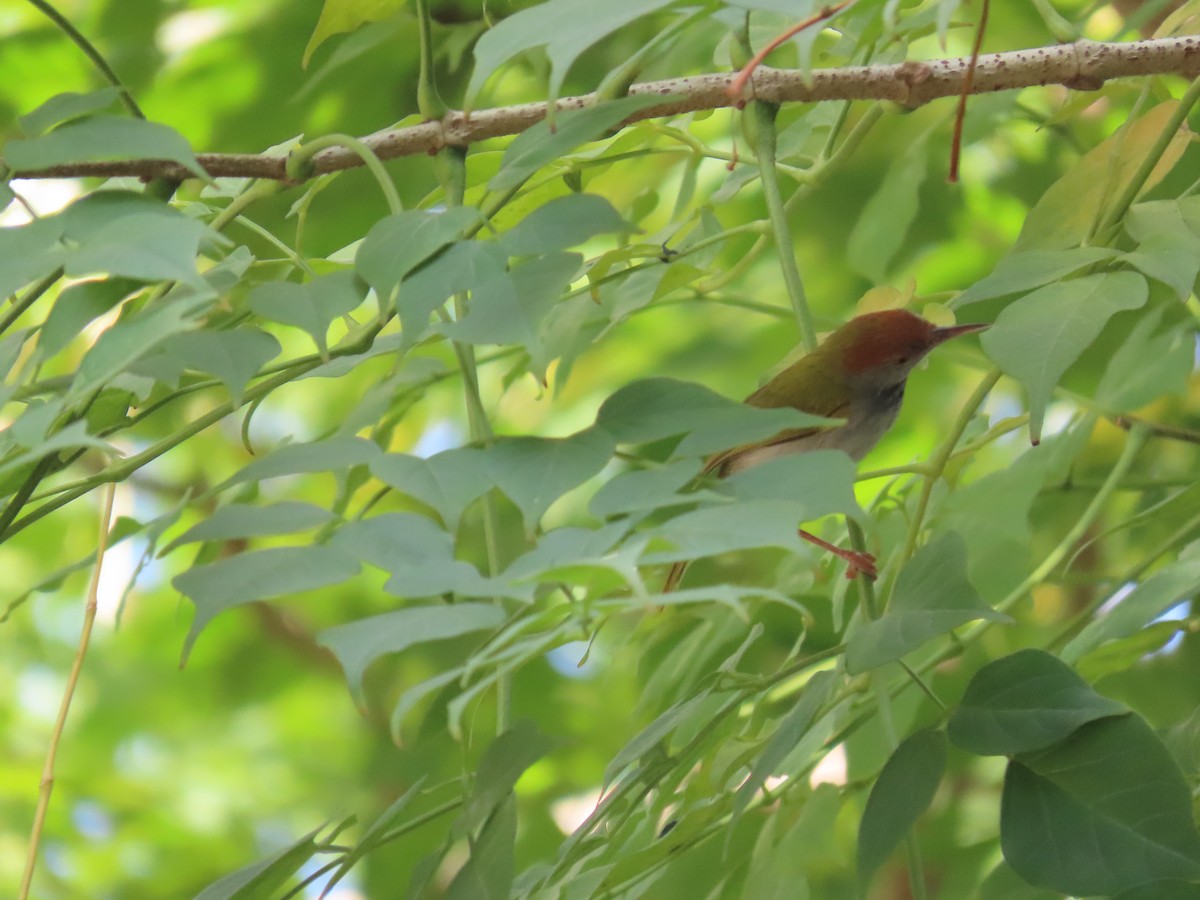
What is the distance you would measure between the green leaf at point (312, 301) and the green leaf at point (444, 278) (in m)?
0.04

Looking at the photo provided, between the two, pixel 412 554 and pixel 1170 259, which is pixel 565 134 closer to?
pixel 412 554

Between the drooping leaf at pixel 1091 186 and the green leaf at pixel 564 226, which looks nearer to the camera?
the green leaf at pixel 564 226

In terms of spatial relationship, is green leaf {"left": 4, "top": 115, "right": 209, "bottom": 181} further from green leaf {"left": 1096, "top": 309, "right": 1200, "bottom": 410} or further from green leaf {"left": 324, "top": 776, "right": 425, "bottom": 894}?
green leaf {"left": 1096, "top": 309, "right": 1200, "bottom": 410}

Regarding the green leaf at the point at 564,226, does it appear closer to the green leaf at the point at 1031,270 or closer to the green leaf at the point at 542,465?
the green leaf at the point at 542,465

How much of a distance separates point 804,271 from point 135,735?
2304 mm

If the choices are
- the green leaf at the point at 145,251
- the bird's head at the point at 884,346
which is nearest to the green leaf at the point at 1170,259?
the green leaf at the point at 145,251

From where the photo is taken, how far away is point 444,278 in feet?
2.42

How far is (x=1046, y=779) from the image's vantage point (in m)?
0.83

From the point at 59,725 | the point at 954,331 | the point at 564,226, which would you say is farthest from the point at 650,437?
the point at 954,331

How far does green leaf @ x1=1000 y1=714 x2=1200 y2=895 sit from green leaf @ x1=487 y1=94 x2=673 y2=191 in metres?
0.48

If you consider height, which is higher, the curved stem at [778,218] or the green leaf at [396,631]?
the curved stem at [778,218]

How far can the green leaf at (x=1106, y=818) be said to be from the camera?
0.78 meters

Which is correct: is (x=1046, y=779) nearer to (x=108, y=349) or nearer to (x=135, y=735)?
(x=108, y=349)

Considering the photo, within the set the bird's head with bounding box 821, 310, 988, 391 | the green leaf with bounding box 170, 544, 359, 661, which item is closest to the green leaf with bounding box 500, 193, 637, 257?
the green leaf with bounding box 170, 544, 359, 661
